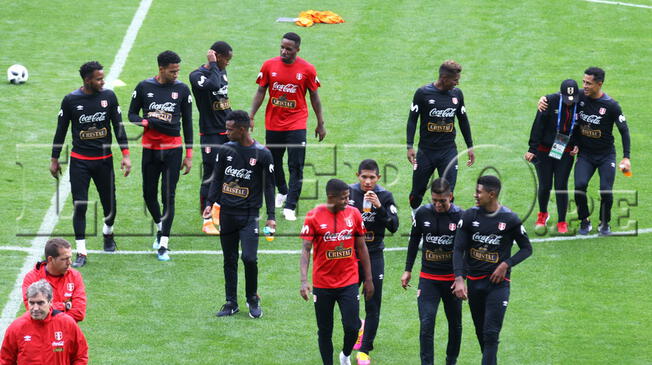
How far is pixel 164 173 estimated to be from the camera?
589 inches

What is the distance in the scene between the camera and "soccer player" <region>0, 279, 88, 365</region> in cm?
933

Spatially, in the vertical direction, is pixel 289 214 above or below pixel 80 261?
above

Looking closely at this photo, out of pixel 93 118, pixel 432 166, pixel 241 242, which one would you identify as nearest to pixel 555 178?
pixel 432 166

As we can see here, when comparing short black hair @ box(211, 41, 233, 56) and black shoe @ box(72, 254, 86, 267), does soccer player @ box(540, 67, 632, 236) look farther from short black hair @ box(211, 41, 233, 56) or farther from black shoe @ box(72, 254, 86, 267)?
black shoe @ box(72, 254, 86, 267)

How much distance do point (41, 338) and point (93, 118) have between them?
5.24 meters

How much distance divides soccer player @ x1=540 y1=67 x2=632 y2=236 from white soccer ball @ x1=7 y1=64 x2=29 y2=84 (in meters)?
10.7

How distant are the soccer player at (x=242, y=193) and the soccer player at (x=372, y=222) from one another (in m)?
1.34

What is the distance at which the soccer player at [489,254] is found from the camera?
11039 millimetres

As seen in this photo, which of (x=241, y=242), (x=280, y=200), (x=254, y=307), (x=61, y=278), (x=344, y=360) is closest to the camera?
(x=61, y=278)

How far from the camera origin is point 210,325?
1280 centimetres

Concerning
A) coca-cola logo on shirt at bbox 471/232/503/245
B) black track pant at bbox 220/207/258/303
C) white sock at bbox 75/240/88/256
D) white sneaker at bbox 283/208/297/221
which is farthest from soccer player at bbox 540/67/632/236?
white sock at bbox 75/240/88/256

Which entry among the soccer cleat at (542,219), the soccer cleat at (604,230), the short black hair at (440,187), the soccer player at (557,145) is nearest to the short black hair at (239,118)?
the short black hair at (440,187)

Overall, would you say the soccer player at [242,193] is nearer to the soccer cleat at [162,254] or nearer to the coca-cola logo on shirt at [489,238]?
the soccer cleat at [162,254]

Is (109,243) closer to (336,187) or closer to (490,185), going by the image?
(336,187)
